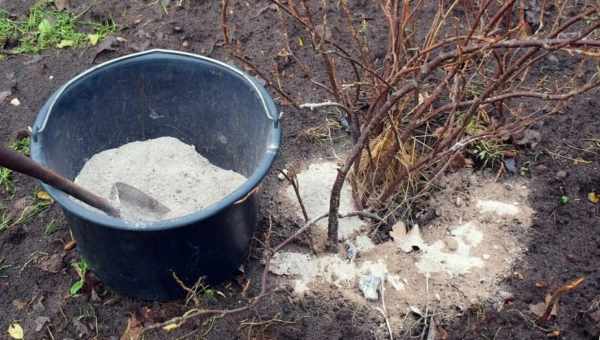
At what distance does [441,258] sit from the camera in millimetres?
2207

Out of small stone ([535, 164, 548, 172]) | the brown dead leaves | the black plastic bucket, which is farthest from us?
small stone ([535, 164, 548, 172])

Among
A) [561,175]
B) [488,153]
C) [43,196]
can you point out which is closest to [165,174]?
[43,196]

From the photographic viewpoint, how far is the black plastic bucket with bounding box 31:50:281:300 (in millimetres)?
1782

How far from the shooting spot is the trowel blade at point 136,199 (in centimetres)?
206

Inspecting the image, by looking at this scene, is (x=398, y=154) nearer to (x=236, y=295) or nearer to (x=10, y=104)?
(x=236, y=295)

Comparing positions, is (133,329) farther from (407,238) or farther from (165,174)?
(407,238)

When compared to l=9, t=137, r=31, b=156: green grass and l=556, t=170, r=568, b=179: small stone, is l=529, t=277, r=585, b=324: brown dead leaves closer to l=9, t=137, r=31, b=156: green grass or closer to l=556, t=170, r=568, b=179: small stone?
l=556, t=170, r=568, b=179: small stone

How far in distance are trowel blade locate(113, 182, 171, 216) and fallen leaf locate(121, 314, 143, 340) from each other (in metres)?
0.38

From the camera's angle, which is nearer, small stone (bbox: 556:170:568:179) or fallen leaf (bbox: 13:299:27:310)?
fallen leaf (bbox: 13:299:27:310)

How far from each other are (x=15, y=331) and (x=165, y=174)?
0.76 m

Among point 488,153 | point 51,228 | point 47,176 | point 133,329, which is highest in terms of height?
point 47,176

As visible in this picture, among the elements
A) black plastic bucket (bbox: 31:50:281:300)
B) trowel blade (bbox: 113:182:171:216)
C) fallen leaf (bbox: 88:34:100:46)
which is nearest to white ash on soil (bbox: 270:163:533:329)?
black plastic bucket (bbox: 31:50:281:300)

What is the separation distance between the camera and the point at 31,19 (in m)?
3.21

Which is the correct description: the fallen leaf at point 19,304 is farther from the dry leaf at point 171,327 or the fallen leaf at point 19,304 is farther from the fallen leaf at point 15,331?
the dry leaf at point 171,327
